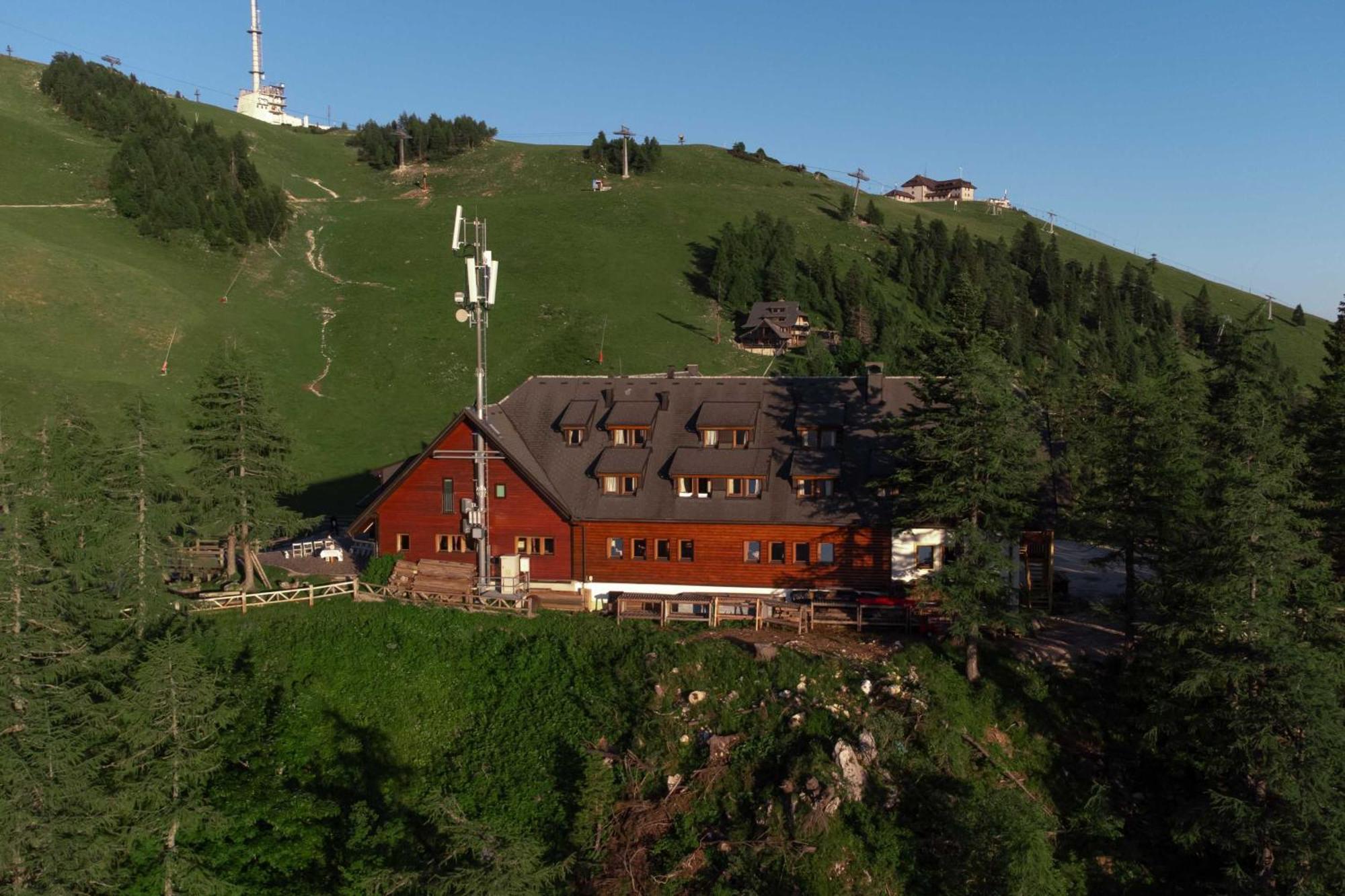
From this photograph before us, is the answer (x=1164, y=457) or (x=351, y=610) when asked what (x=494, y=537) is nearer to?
(x=351, y=610)

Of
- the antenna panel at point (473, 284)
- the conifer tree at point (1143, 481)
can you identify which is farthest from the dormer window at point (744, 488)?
the antenna panel at point (473, 284)

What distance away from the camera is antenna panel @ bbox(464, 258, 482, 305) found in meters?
34.9

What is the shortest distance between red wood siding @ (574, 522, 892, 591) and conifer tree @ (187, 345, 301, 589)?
1279 centimetres

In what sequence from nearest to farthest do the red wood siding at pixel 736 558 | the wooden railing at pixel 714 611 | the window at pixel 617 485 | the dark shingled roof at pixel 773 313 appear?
the wooden railing at pixel 714 611 → the red wood siding at pixel 736 558 → the window at pixel 617 485 → the dark shingled roof at pixel 773 313

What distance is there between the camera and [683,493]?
3688 cm

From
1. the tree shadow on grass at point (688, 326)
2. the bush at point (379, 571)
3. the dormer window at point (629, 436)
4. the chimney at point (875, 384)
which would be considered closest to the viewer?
the bush at point (379, 571)

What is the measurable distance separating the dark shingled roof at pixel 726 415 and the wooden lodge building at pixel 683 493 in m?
0.07

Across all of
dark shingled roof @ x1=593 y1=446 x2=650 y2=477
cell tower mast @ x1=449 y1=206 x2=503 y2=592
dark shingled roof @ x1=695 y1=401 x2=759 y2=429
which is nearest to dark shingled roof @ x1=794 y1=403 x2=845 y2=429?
dark shingled roof @ x1=695 y1=401 x2=759 y2=429

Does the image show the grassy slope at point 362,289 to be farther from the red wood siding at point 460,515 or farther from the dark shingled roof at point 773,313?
the red wood siding at point 460,515

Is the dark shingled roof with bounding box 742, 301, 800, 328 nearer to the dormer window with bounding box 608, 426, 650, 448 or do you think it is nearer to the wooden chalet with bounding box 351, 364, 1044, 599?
the wooden chalet with bounding box 351, 364, 1044, 599

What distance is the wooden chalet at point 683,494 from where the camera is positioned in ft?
115

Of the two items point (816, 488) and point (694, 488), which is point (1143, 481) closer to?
point (816, 488)

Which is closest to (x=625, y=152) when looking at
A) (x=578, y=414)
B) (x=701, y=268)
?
(x=701, y=268)

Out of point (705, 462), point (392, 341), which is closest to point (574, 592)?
point (705, 462)
